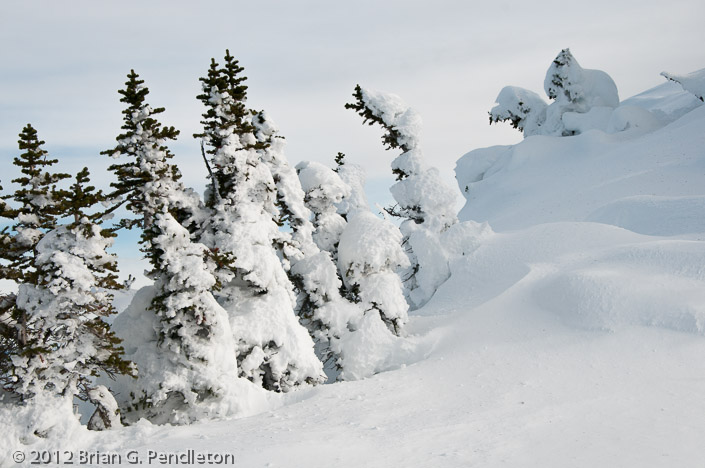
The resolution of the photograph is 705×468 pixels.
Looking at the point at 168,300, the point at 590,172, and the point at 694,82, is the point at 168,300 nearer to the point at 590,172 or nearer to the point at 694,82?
→ the point at 590,172

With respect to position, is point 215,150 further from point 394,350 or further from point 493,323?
point 493,323

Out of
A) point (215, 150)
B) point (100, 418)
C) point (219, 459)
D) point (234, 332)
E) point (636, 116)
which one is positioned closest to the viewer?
point (219, 459)

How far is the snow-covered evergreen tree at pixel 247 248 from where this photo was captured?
16234 millimetres

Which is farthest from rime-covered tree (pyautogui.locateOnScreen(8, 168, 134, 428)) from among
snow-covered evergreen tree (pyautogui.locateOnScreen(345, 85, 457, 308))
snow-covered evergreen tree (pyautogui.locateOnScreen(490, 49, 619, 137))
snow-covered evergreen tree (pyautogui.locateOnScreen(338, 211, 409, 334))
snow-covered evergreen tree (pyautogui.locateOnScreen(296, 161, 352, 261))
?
snow-covered evergreen tree (pyautogui.locateOnScreen(490, 49, 619, 137))

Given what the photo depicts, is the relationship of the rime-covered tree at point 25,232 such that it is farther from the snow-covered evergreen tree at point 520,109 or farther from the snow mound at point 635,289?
the snow-covered evergreen tree at point 520,109

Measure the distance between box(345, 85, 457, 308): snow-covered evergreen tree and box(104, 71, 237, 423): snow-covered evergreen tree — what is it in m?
14.5

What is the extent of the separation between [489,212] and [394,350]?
26834mm

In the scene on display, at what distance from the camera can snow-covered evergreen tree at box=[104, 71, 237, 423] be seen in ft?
46.0

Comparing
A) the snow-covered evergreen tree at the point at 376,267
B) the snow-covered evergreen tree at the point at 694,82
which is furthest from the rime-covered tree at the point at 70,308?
the snow-covered evergreen tree at the point at 694,82

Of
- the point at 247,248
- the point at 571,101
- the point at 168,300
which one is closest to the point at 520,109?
the point at 571,101

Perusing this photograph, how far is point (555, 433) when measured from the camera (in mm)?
12000

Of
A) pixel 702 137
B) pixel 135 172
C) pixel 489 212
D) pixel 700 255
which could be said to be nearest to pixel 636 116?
pixel 702 137

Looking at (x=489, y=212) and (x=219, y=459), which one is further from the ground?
(x=489, y=212)

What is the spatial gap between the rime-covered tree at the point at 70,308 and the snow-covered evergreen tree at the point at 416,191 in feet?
56.8
